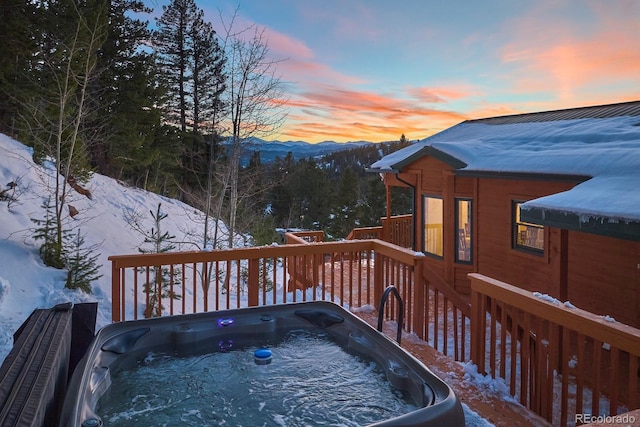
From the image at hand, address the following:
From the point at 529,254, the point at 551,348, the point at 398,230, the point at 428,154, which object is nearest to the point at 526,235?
the point at 529,254

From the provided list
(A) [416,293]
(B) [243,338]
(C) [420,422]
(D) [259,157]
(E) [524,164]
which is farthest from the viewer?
(D) [259,157]

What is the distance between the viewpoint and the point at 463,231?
7871mm

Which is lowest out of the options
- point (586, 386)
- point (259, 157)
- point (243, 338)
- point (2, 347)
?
point (586, 386)

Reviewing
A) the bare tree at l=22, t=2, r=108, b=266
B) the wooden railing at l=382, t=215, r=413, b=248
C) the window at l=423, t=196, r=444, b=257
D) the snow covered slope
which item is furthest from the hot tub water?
the wooden railing at l=382, t=215, r=413, b=248

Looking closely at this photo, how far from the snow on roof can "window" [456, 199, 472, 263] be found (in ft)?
2.57

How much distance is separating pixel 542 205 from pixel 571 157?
2013mm

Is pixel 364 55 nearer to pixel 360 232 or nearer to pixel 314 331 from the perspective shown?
pixel 360 232

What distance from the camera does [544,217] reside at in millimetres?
4258

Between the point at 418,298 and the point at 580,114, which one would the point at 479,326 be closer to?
the point at 418,298

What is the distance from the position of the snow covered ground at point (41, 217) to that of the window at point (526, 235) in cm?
430

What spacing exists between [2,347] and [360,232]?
281 inches

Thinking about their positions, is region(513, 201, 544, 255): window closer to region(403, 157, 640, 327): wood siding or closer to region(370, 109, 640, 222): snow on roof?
region(403, 157, 640, 327): wood siding

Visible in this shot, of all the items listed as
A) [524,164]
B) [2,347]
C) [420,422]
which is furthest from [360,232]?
[420,422]

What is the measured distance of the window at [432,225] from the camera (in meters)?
8.59
